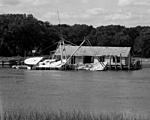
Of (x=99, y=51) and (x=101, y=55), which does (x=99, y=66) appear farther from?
(x=99, y=51)

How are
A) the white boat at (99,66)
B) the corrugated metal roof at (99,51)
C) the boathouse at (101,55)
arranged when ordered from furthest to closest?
1. the corrugated metal roof at (99,51)
2. the boathouse at (101,55)
3. the white boat at (99,66)

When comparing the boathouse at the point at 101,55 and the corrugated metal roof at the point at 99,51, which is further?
the corrugated metal roof at the point at 99,51

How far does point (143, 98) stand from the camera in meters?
46.4

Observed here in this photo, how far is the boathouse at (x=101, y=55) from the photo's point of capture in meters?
116

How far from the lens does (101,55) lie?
118m

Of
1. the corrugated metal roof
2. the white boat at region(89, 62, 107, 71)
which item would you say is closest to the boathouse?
the corrugated metal roof

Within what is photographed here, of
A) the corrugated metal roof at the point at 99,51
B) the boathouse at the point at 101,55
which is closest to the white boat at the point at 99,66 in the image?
the boathouse at the point at 101,55

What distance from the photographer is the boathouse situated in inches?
4579

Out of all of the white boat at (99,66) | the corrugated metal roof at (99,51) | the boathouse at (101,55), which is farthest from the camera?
the corrugated metal roof at (99,51)

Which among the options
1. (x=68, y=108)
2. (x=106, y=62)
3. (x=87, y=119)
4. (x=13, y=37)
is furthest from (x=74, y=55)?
(x=87, y=119)

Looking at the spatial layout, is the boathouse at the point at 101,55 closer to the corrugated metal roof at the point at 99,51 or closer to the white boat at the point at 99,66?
the corrugated metal roof at the point at 99,51

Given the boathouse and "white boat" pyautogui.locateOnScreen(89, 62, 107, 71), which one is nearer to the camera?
"white boat" pyautogui.locateOnScreen(89, 62, 107, 71)

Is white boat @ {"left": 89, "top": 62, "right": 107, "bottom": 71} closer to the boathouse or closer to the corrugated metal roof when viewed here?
the boathouse

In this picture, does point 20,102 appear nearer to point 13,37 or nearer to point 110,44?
point 13,37
